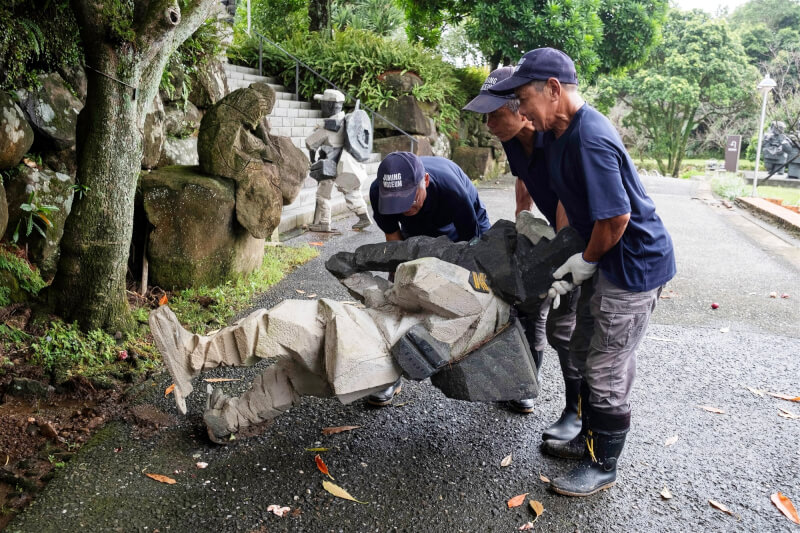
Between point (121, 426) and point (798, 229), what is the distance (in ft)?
33.6

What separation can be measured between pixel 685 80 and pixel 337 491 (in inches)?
1003

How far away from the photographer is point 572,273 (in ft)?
9.43

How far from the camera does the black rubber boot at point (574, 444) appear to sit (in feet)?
10.4

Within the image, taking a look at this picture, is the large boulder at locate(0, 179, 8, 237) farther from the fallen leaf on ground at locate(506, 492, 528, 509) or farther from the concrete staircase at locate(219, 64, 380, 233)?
the concrete staircase at locate(219, 64, 380, 233)

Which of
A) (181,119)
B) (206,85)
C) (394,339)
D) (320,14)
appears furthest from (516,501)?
(320,14)

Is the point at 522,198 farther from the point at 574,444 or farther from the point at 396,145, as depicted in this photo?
the point at 396,145

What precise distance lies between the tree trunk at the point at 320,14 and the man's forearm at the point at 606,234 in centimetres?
1401

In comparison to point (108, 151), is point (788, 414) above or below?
below

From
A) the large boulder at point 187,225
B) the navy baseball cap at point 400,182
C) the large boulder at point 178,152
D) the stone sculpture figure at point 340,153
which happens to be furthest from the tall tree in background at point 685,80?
the navy baseball cap at point 400,182

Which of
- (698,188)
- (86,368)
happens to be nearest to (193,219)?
(86,368)

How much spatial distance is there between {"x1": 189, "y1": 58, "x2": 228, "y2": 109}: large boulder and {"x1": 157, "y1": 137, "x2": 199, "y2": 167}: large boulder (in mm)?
609

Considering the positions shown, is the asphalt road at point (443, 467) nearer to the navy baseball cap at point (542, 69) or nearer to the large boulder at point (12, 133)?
the navy baseball cap at point (542, 69)

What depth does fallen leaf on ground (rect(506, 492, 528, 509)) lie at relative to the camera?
2852 mm

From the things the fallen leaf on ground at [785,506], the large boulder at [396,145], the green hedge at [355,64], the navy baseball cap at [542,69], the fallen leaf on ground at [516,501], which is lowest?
the fallen leaf on ground at [516,501]
